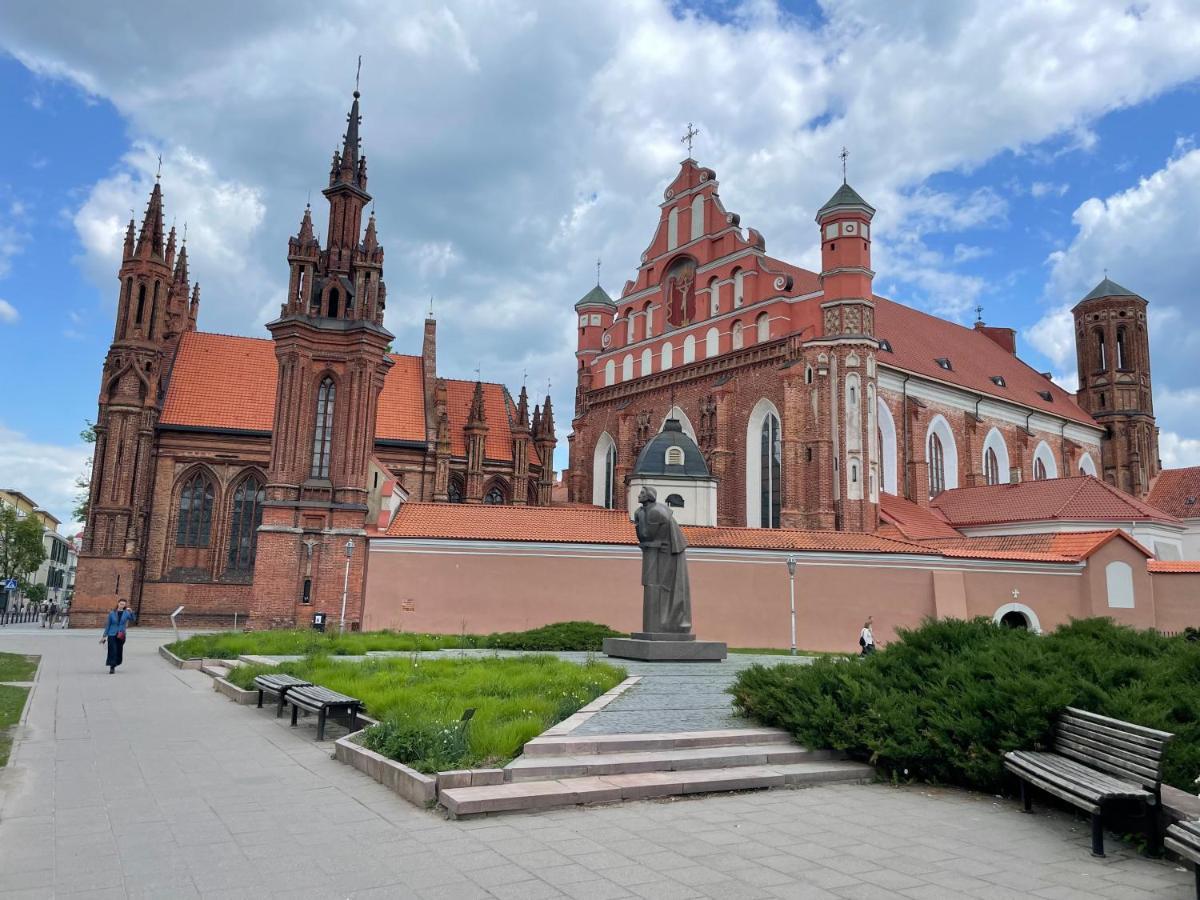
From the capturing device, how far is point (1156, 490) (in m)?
49.4

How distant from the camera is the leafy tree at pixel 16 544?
5759 centimetres

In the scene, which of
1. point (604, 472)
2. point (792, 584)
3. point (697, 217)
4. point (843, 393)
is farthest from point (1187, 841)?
point (604, 472)

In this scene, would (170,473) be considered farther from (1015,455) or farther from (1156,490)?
(1156,490)

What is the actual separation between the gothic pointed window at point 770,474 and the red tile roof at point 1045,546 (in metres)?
6.11

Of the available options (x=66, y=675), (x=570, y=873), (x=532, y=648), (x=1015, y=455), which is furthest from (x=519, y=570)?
(x=1015, y=455)

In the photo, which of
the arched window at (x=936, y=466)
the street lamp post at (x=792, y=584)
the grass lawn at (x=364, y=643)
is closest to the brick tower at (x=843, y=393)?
the street lamp post at (x=792, y=584)

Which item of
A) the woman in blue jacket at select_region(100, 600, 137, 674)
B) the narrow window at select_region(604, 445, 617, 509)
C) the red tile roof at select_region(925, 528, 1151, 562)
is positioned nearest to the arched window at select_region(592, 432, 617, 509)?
the narrow window at select_region(604, 445, 617, 509)

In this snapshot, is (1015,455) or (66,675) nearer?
(66,675)

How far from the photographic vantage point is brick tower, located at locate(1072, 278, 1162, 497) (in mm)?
50969

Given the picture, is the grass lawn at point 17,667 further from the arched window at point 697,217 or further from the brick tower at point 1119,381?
the brick tower at point 1119,381

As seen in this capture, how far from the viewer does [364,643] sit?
19.2 metres

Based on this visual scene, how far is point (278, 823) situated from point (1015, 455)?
44245mm

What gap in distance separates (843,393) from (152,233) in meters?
31.9

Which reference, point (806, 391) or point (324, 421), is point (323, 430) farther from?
point (806, 391)
